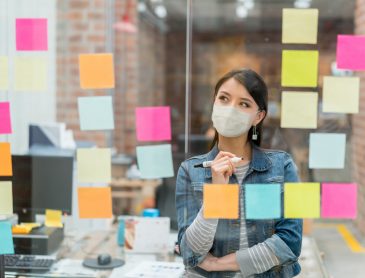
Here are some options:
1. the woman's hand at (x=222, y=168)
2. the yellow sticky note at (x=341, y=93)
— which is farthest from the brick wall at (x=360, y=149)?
the woman's hand at (x=222, y=168)

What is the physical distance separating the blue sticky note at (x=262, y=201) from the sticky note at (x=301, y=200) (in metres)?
0.03

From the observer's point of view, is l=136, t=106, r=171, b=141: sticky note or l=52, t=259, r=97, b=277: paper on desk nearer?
l=136, t=106, r=171, b=141: sticky note

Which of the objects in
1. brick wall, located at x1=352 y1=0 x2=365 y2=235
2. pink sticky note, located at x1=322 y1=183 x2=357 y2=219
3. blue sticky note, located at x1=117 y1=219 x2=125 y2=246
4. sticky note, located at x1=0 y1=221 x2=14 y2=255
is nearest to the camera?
pink sticky note, located at x1=322 y1=183 x2=357 y2=219

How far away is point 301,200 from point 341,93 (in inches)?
15.2

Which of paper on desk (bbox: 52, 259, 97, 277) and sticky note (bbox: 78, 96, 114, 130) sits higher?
sticky note (bbox: 78, 96, 114, 130)

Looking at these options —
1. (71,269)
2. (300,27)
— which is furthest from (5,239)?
(300,27)

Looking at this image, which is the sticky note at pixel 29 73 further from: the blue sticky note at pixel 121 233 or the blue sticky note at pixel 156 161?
the blue sticky note at pixel 121 233

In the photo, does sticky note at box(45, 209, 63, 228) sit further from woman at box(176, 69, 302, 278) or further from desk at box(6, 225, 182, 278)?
woman at box(176, 69, 302, 278)

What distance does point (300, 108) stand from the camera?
183 centimetres

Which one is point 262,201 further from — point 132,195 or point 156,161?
point 132,195

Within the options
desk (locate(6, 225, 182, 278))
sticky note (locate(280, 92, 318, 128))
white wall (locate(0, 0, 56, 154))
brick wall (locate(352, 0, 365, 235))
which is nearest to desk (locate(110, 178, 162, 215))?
desk (locate(6, 225, 182, 278))

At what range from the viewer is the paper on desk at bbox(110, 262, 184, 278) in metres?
2.29

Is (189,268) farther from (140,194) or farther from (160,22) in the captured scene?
(160,22)

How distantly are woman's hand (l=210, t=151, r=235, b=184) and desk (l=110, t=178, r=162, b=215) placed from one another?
164 cm
